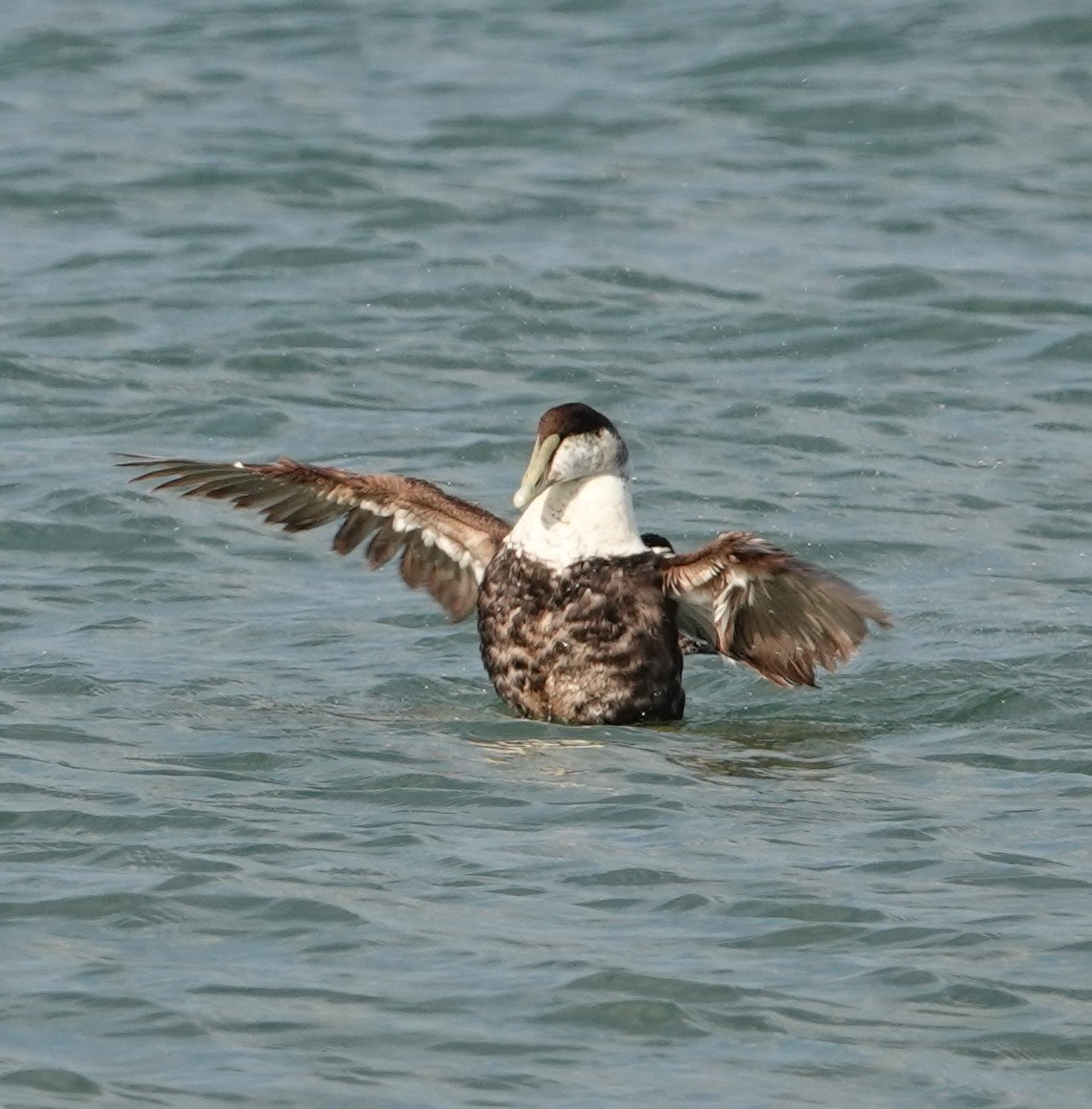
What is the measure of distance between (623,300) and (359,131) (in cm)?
328

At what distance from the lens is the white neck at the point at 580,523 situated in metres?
8.14

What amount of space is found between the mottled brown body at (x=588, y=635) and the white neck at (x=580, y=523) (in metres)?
0.04

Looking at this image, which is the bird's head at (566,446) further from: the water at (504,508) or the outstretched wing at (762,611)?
the water at (504,508)

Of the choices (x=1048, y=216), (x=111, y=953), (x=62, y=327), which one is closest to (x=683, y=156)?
(x=1048, y=216)

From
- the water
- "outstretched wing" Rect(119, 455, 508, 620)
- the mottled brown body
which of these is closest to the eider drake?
the mottled brown body

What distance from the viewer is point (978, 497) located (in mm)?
10883

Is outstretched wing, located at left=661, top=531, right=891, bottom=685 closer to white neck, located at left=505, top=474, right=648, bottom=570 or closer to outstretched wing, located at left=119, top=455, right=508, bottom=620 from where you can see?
white neck, located at left=505, top=474, right=648, bottom=570

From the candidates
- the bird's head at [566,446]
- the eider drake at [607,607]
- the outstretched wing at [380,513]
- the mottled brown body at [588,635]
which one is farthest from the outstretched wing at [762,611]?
the outstretched wing at [380,513]

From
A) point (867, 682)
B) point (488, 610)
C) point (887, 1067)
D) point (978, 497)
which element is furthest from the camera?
point (978, 497)

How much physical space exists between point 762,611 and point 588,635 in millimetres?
558

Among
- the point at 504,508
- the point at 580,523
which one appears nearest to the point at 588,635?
the point at 580,523

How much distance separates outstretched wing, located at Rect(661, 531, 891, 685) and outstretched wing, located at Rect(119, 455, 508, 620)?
3.22 feet

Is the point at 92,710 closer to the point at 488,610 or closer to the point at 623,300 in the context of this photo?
the point at 488,610

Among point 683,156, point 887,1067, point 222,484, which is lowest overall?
point 887,1067
